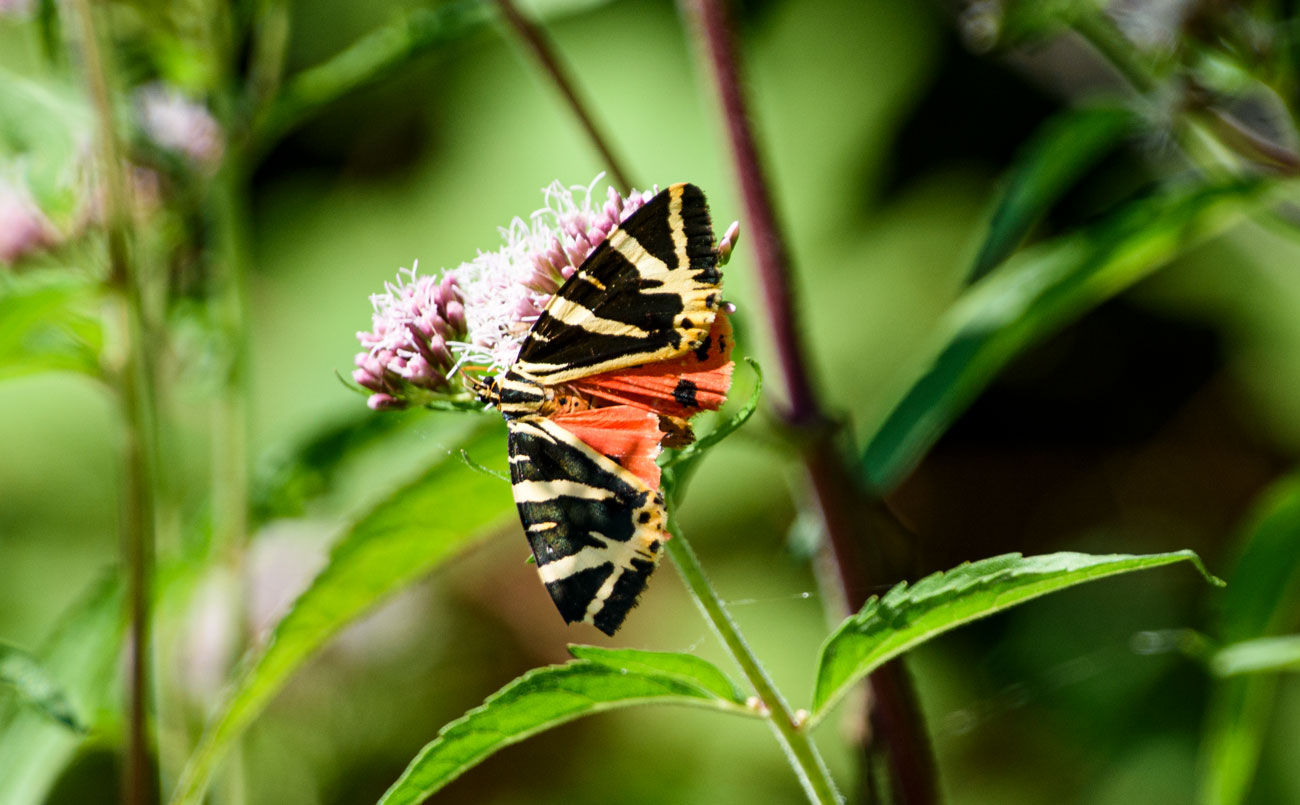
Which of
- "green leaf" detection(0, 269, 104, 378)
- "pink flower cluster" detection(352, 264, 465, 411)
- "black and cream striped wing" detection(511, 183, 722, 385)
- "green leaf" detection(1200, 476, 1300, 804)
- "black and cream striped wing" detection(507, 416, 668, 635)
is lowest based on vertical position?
"green leaf" detection(1200, 476, 1300, 804)

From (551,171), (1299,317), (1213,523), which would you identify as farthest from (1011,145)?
(551,171)

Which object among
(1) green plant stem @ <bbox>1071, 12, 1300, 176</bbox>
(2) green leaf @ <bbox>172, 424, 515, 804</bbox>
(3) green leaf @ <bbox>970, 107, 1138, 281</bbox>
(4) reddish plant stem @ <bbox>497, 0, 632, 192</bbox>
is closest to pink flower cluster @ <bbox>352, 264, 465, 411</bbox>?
(2) green leaf @ <bbox>172, 424, 515, 804</bbox>

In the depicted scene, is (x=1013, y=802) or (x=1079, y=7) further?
(x=1013, y=802)

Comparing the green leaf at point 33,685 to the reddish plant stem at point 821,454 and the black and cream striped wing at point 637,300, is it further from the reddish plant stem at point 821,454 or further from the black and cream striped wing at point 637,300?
the reddish plant stem at point 821,454

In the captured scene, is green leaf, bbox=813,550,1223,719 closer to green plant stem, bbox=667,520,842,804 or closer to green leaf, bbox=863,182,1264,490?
green plant stem, bbox=667,520,842,804

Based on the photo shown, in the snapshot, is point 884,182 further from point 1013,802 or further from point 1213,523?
point 1013,802
